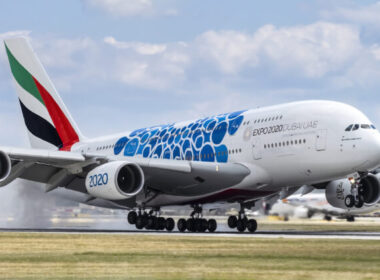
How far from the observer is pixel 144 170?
36.0 metres

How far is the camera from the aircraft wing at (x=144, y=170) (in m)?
34.5

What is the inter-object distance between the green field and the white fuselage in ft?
18.7

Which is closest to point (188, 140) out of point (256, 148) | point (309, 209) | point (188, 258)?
point (256, 148)

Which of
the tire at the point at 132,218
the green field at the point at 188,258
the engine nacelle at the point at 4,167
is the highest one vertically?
the engine nacelle at the point at 4,167

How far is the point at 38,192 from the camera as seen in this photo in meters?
43.7

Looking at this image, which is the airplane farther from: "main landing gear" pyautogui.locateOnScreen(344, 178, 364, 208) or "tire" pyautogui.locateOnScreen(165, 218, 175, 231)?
"main landing gear" pyautogui.locateOnScreen(344, 178, 364, 208)

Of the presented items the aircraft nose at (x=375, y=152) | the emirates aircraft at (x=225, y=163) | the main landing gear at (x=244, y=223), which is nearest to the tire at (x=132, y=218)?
the emirates aircraft at (x=225, y=163)

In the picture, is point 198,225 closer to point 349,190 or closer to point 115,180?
point 115,180

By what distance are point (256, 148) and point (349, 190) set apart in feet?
17.2

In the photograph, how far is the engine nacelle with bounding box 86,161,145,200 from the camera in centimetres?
3328

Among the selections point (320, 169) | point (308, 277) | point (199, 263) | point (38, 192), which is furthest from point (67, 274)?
point (38, 192)

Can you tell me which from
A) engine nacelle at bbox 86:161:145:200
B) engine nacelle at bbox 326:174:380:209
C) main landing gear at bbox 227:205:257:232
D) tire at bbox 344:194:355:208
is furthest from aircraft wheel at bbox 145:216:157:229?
tire at bbox 344:194:355:208

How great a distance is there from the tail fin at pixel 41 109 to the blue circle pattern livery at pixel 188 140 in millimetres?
4208

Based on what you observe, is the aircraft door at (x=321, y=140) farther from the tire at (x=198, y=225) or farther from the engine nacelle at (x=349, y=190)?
the tire at (x=198, y=225)
